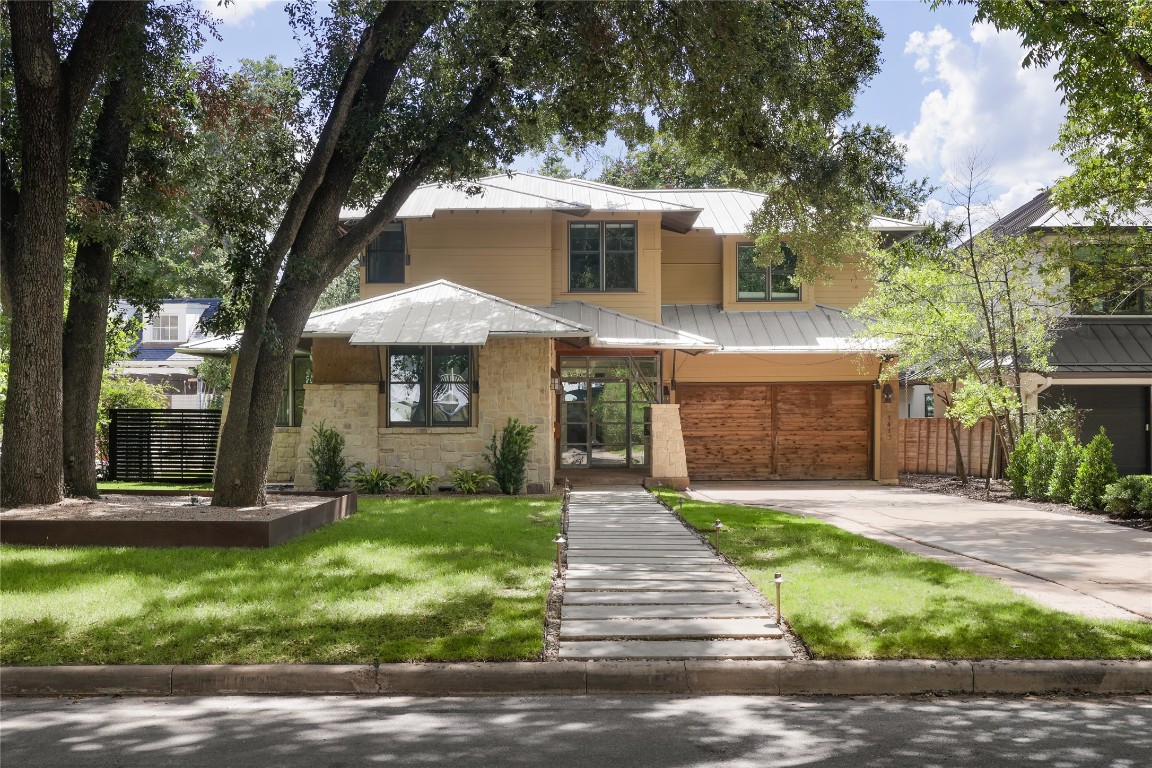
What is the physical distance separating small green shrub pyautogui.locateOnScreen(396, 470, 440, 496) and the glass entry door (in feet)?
16.8

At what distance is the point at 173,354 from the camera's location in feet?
142

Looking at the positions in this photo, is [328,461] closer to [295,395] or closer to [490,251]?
[295,395]

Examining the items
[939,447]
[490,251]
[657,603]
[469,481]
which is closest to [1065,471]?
[939,447]

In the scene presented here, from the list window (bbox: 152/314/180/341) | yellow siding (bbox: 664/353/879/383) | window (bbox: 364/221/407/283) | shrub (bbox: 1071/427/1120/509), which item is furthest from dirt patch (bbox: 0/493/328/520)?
window (bbox: 152/314/180/341)

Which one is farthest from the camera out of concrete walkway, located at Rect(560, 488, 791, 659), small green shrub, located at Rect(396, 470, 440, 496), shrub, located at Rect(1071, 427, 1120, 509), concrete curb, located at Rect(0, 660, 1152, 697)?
small green shrub, located at Rect(396, 470, 440, 496)

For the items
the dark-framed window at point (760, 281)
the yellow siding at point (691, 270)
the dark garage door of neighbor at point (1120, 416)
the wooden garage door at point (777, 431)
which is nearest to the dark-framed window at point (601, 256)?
the yellow siding at point (691, 270)

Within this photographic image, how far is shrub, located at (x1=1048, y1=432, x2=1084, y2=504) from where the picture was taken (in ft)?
56.6

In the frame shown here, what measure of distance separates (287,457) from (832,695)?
15.6 metres

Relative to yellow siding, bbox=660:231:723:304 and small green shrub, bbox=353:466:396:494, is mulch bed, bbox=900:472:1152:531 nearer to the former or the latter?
yellow siding, bbox=660:231:723:304

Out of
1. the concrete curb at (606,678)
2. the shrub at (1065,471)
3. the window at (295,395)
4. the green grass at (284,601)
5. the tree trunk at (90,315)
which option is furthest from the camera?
the window at (295,395)

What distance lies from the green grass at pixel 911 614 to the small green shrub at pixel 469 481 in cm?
773

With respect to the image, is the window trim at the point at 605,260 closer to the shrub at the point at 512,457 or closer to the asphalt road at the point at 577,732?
the shrub at the point at 512,457

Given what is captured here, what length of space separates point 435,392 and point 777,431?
9.27 meters

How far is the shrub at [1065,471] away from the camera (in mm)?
17250
